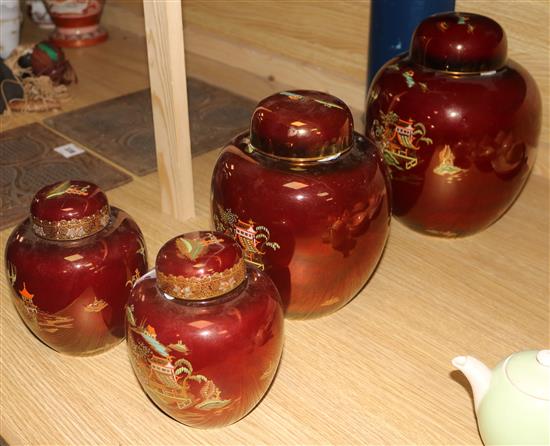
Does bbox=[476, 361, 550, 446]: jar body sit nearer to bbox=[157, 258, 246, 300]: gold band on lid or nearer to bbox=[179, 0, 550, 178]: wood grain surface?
bbox=[157, 258, 246, 300]: gold band on lid

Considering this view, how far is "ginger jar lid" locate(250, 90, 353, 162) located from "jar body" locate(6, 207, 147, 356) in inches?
6.2

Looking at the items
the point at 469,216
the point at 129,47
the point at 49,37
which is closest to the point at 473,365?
the point at 469,216

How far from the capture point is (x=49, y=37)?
1620mm

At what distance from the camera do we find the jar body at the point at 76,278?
24.2 inches

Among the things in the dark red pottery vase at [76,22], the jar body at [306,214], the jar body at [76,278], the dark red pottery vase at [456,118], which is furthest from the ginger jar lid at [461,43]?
the dark red pottery vase at [76,22]

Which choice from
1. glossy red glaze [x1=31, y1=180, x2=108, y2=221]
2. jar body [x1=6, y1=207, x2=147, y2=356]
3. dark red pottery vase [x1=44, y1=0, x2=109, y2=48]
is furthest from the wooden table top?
dark red pottery vase [x1=44, y1=0, x2=109, y2=48]

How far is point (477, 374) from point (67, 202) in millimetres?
376

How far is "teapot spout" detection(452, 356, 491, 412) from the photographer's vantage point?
0.56 metres

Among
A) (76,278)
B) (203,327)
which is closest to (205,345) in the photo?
(203,327)

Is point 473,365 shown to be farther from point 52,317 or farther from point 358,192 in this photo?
point 52,317

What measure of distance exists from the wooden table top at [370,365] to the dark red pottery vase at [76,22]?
0.77 metres

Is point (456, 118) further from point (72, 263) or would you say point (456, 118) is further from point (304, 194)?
point (72, 263)

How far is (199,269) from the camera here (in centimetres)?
53

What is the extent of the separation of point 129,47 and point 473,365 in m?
1.25
